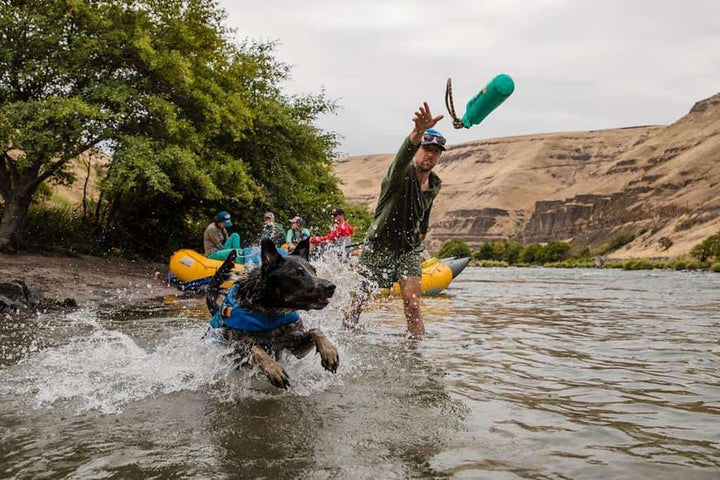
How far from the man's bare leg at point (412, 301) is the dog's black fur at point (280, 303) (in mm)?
2181

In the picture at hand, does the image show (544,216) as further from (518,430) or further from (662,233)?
(518,430)

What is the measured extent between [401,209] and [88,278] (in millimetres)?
10246

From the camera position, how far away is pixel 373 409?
404 cm

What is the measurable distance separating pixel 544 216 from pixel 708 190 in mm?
47552

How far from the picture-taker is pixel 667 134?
138 meters

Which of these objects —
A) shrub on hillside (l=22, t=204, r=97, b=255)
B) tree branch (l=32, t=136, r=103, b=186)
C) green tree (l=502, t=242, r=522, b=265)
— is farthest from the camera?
green tree (l=502, t=242, r=522, b=265)

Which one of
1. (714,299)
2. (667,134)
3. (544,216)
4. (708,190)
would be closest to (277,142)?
(714,299)

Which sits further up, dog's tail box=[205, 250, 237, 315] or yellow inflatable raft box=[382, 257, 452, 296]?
dog's tail box=[205, 250, 237, 315]

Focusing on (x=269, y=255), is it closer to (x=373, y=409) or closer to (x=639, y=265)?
(x=373, y=409)

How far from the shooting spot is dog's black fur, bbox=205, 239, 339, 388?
4520 millimetres

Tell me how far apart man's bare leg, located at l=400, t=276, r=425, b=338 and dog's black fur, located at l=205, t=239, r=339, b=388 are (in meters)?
2.18

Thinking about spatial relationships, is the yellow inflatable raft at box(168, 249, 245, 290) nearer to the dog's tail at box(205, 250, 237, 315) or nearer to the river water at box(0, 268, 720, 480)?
the river water at box(0, 268, 720, 480)

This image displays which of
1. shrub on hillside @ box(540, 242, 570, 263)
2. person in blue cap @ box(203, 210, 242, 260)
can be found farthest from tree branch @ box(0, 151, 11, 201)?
shrub on hillside @ box(540, 242, 570, 263)

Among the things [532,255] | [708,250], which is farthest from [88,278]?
[532,255]
